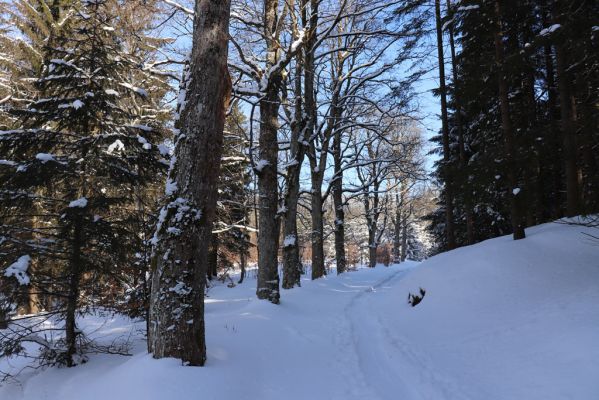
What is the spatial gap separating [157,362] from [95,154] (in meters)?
4.51

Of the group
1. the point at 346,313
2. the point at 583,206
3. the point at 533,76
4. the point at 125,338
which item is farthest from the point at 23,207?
the point at 533,76

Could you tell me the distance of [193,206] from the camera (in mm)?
4113

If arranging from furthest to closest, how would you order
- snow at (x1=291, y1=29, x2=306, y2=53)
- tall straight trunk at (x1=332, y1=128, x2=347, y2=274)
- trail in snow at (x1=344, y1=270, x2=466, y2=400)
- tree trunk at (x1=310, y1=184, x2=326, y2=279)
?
tall straight trunk at (x1=332, y1=128, x2=347, y2=274) → tree trunk at (x1=310, y1=184, x2=326, y2=279) → snow at (x1=291, y1=29, x2=306, y2=53) → trail in snow at (x1=344, y1=270, x2=466, y2=400)

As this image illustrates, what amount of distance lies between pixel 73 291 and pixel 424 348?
5.98 m

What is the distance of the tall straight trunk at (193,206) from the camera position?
13.2 feet

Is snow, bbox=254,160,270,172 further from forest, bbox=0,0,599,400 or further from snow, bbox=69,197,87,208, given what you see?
snow, bbox=69,197,87,208

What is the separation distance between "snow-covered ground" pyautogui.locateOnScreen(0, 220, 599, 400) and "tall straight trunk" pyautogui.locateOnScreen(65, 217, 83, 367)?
15.1 inches

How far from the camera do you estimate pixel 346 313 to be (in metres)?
9.33

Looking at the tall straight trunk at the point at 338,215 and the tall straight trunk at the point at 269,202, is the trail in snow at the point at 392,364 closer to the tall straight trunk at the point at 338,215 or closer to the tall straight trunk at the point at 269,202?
the tall straight trunk at the point at 269,202

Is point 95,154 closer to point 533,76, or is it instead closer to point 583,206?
point 583,206

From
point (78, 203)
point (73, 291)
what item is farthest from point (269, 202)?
point (73, 291)

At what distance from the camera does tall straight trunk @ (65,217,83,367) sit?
5980 mm

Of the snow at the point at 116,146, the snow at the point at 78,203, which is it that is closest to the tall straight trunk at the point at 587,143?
the snow at the point at 116,146

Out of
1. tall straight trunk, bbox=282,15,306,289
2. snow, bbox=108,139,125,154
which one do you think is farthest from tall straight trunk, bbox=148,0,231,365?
tall straight trunk, bbox=282,15,306,289
